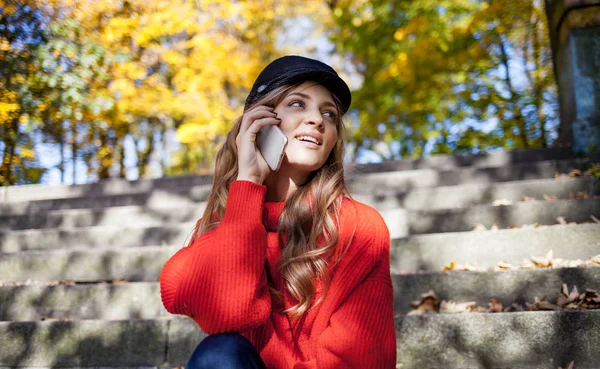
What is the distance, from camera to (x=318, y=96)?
75.5 inches

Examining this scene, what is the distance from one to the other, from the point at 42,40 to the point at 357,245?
7.08m

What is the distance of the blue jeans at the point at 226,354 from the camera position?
1538mm

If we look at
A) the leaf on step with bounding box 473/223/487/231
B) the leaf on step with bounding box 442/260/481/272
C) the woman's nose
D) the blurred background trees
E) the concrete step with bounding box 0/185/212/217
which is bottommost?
the leaf on step with bounding box 442/260/481/272

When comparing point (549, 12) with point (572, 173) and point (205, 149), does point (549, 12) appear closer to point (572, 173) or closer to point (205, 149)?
point (572, 173)

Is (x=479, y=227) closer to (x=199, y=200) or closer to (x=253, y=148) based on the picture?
(x=253, y=148)

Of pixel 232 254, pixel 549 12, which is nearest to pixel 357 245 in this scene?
pixel 232 254

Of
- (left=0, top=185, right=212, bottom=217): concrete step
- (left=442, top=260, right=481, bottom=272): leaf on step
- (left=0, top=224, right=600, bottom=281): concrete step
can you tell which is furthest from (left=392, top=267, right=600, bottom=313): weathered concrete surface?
(left=0, top=185, right=212, bottom=217): concrete step

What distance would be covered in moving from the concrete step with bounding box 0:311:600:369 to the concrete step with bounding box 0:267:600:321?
39 centimetres

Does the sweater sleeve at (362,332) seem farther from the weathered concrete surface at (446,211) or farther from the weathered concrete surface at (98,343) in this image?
the weathered concrete surface at (446,211)

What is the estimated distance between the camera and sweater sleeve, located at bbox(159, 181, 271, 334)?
1658 mm

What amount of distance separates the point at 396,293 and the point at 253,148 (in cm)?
150

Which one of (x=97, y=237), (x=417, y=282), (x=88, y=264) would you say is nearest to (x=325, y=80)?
(x=417, y=282)

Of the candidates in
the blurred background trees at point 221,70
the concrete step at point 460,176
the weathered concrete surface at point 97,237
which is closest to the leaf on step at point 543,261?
the concrete step at point 460,176

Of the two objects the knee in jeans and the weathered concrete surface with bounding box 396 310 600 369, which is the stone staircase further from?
the knee in jeans
